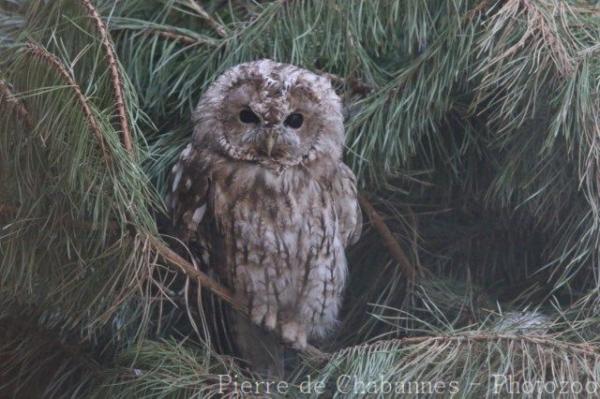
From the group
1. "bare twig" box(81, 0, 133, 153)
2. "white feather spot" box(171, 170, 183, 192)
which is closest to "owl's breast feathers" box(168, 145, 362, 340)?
"white feather spot" box(171, 170, 183, 192)

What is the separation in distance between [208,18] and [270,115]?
26 cm

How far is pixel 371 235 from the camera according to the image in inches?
72.1

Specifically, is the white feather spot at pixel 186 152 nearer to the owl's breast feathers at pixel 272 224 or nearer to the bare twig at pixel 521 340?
the owl's breast feathers at pixel 272 224

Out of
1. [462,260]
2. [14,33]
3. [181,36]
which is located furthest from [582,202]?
[14,33]

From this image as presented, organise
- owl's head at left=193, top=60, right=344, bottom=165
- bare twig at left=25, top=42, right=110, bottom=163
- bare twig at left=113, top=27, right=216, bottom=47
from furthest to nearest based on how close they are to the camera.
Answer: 1. bare twig at left=113, top=27, right=216, bottom=47
2. owl's head at left=193, top=60, right=344, bottom=165
3. bare twig at left=25, top=42, right=110, bottom=163

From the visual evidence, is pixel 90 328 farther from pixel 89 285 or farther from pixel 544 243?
pixel 544 243

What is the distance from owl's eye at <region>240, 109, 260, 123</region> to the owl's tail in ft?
1.19

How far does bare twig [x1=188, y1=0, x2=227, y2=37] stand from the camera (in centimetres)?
179

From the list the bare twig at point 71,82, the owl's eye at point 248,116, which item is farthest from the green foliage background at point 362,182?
the owl's eye at point 248,116

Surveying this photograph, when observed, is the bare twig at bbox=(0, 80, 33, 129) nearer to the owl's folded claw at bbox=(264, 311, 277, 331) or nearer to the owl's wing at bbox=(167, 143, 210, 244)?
the owl's wing at bbox=(167, 143, 210, 244)

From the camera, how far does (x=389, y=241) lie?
5.72 ft

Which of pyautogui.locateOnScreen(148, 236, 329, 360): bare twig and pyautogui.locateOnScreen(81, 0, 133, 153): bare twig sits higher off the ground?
pyautogui.locateOnScreen(81, 0, 133, 153): bare twig

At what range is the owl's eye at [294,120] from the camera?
1.73 m

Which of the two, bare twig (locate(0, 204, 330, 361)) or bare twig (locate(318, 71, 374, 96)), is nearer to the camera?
bare twig (locate(0, 204, 330, 361))
